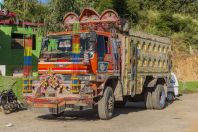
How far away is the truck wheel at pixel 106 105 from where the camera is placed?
14.1 meters

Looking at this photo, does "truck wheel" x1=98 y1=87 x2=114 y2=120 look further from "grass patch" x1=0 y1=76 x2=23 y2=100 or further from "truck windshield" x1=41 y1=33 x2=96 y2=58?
"grass patch" x1=0 y1=76 x2=23 y2=100

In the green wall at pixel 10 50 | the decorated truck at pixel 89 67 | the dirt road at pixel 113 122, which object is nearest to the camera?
the dirt road at pixel 113 122

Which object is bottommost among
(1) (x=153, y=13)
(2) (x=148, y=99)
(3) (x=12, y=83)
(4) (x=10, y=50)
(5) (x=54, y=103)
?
(2) (x=148, y=99)

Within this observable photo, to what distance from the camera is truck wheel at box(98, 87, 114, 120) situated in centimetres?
1411

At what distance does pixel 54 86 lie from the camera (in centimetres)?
1362

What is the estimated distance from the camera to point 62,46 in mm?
14359

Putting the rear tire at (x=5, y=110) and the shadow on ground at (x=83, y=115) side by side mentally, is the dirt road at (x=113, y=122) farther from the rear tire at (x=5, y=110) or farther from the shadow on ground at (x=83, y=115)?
the rear tire at (x=5, y=110)

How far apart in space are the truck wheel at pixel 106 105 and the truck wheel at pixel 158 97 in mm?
4027

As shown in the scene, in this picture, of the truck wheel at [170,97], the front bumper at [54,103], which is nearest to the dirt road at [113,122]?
the front bumper at [54,103]

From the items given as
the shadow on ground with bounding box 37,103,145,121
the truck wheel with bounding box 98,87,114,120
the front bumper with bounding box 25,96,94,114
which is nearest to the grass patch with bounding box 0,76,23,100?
the shadow on ground with bounding box 37,103,145,121

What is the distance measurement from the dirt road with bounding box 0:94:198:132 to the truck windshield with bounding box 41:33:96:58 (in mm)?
2069

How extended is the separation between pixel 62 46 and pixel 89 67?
1.22 m

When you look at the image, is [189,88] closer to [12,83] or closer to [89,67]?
[12,83]

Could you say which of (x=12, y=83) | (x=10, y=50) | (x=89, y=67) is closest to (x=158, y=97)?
(x=89, y=67)
